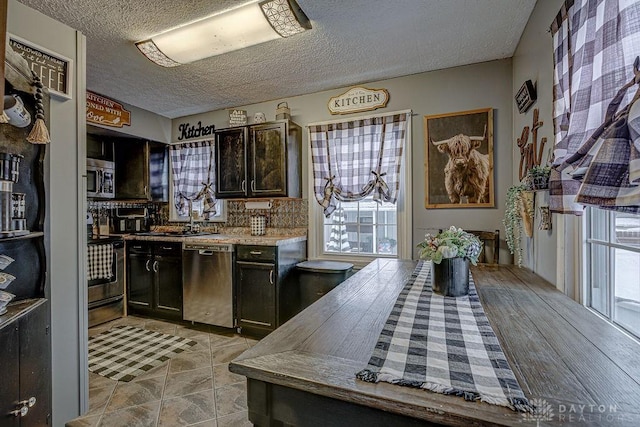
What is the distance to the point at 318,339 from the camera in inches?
37.8

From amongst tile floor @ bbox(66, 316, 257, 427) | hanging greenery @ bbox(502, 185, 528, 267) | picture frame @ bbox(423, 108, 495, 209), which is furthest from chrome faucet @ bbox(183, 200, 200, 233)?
hanging greenery @ bbox(502, 185, 528, 267)

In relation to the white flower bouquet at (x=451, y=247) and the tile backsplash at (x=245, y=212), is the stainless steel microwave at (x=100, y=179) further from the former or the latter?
the white flower bouquet at (x=451, y=247)

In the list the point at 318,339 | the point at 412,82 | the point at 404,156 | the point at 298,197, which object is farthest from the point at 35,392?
the point at 412,82

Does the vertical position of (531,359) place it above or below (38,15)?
below

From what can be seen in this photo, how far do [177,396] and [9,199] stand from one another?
1570 mm

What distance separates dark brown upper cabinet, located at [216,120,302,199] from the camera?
329 cm

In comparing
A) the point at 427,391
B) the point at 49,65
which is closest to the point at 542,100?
the point at 427,391

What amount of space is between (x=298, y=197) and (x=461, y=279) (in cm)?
236

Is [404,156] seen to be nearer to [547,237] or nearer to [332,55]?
[332,55]

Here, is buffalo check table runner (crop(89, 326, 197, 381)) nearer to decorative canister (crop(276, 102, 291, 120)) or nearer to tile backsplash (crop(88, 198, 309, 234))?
tile backsplash (crop(88, 198, 309, 234))

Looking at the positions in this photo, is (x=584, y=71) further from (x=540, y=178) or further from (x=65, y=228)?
(x=65, y=228)

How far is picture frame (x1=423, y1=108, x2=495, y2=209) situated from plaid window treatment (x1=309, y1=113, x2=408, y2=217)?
0.30 m

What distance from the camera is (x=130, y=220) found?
4.15m

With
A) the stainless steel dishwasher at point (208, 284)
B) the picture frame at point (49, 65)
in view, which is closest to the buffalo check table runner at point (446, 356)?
the picture frame at point (49, 65)
